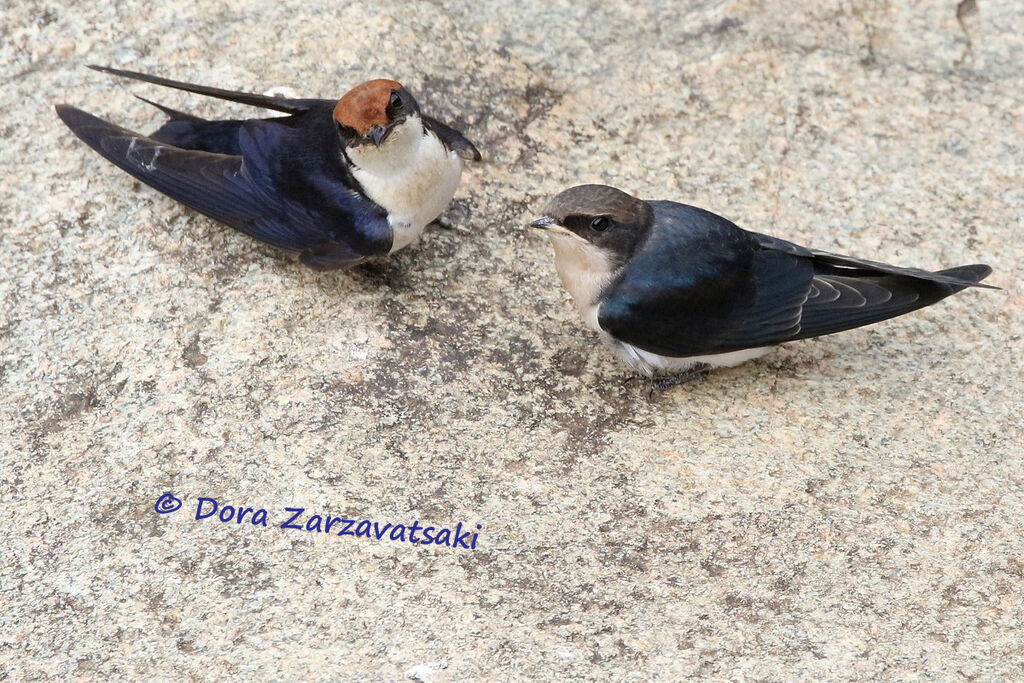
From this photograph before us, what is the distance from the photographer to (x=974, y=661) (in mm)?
2881

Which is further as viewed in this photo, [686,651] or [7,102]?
[7,102]

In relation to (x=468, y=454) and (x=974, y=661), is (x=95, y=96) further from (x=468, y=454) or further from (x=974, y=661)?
(x=974, y=661)

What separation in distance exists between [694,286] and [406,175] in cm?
102

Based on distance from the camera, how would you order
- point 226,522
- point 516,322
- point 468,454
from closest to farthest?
point 226,522
point 468,454
point 516,322

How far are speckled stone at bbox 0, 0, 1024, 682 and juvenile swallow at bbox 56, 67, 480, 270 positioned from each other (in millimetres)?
135

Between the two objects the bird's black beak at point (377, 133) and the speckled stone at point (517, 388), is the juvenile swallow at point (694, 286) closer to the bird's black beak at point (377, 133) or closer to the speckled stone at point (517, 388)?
the speckled stone at point (517, 388)

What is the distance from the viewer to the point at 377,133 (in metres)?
3.79

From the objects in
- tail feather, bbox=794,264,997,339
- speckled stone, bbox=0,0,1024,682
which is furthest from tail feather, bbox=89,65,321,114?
tail feather, bbox=794,264,997,339

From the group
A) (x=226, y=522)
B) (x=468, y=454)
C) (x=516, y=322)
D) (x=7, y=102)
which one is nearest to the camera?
(x=226, y=522)

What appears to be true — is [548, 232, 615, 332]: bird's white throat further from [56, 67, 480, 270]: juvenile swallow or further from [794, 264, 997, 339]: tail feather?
[794, 264, 997, 339]: tail feather

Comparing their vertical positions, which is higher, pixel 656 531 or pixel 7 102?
pixel 7 102

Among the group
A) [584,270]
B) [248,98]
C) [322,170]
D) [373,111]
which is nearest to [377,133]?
[373,111]

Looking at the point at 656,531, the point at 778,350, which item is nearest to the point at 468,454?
the point at 656,531

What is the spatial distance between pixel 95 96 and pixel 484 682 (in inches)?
115
